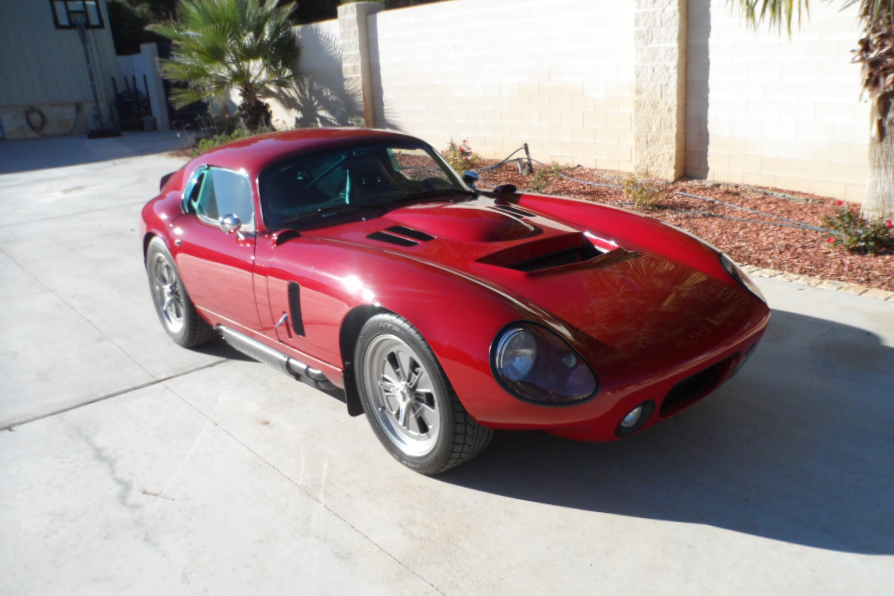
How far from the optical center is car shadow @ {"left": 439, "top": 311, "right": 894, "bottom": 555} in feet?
9.39

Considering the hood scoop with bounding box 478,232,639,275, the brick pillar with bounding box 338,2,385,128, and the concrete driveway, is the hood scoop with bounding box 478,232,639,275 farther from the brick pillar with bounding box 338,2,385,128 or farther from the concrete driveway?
the brick pillar with bounding box 338,2,385,128

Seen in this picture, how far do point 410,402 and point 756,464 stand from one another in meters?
1.46

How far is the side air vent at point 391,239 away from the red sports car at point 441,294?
0.05 ft

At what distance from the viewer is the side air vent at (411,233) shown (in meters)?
3.65

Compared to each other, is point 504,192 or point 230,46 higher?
point 230,46

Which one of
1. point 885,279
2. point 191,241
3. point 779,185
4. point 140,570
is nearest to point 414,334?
point 140,570

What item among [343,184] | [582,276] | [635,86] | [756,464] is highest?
[635,86]

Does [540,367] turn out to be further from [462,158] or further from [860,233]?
[462,158]

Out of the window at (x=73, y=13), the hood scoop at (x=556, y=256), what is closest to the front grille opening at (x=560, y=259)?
the hood scoop at (x=556, y=256)

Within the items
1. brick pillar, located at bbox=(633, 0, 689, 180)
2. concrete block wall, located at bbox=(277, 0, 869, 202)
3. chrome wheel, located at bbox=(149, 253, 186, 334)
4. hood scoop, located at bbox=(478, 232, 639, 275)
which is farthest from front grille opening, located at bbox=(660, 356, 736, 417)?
brick pillar, located at bbox=(633, 0, 689, 180)

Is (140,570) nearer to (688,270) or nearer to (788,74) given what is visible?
(688,270)

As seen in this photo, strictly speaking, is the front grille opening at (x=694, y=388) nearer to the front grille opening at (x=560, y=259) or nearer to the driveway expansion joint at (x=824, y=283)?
the front grille opening at (x=560, y=259)

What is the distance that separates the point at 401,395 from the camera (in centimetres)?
328

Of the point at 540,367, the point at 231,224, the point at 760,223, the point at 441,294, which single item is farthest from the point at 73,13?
the point at 540,367
